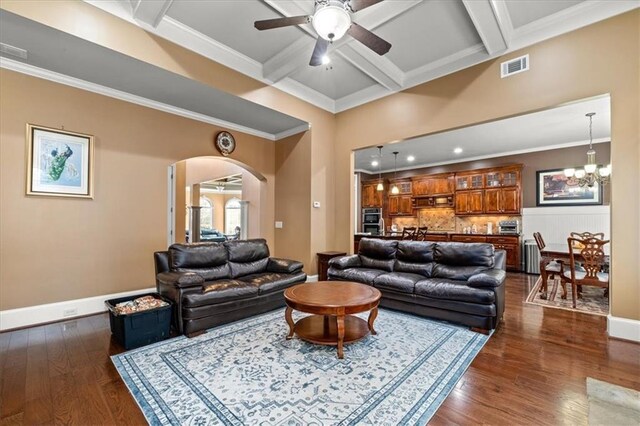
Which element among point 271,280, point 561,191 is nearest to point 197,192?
point 271,280

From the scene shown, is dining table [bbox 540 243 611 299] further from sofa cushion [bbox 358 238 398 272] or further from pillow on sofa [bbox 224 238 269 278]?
pillow on sofa [bbox 224 238 269 278]

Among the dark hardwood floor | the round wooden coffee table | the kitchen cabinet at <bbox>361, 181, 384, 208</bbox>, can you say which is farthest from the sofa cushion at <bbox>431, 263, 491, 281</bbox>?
the kitchen cabinet at <bbox>361, 181, 384, 208</bbox>

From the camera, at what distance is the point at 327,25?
7.58 feet

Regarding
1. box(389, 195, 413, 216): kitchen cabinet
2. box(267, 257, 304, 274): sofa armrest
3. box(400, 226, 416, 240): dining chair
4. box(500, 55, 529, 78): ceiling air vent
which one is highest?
box(500, 55, 529, 78): ceiling air vent

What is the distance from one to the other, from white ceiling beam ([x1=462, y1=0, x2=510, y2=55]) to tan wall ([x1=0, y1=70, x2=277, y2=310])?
4.48 metres

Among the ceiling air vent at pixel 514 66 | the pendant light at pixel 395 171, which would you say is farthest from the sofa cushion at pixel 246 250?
the pendant light at pixel 395 171

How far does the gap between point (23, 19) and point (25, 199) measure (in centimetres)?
203

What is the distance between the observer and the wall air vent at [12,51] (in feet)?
10.2

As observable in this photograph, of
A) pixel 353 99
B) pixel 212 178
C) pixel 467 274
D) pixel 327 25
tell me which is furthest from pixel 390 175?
pixel 327 25

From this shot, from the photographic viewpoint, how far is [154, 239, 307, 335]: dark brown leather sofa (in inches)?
122

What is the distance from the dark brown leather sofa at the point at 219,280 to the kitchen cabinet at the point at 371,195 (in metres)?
6.00

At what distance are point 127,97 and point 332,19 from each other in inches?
144

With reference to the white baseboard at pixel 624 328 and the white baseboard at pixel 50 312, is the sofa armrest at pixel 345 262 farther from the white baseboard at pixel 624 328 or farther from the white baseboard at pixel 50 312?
the white baseboard at pixel 50 312

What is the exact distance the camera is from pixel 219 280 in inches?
147
